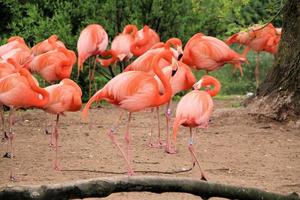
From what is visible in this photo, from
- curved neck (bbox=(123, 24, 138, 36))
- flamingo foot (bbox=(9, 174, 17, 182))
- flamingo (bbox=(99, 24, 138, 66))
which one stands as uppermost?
flamingo foot (bbox=(9, 174, 17, 182))

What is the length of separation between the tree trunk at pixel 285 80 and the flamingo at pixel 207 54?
489 mm

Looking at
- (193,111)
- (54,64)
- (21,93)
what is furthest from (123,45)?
(193,111)

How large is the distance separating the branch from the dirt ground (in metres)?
2.06

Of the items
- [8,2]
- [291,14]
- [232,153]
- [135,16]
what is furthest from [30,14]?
[232,153]

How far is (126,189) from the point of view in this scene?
348 cm

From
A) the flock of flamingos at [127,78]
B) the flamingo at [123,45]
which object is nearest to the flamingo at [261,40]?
the flock of flamingos at [127,78]

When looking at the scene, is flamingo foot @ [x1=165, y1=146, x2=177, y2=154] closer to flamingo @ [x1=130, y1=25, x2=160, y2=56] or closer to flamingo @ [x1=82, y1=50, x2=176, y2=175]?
flamingo @ [x1=82, y1=50, x2=176, y2=175]

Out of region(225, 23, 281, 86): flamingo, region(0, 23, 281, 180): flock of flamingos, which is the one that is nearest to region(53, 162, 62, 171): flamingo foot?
region(0, 23, 281, 180): flock of flamingos

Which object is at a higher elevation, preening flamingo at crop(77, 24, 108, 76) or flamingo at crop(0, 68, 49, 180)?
flamingo at crop(0, 68, 49, 180)

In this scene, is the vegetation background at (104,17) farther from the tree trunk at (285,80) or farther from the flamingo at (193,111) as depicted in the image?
the flamingo at (193,111)

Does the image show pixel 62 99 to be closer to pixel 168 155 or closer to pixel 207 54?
pixel 168 155

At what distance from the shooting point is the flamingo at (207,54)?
915 cm

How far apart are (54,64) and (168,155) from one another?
212cm

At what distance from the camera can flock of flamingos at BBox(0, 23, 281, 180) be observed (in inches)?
261
